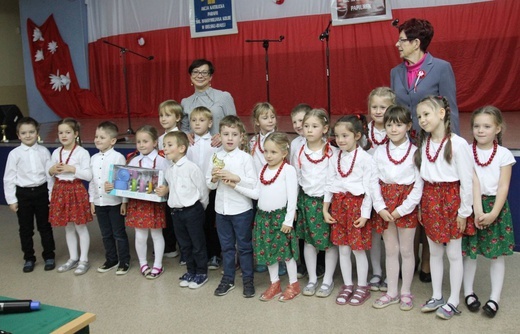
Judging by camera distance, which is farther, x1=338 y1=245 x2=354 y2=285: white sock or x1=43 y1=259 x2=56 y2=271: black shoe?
x1=43 y1=259 x2=56 y2=271: black shoe

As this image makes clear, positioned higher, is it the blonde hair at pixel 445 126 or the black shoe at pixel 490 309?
the blonde hair at pixel 445 126

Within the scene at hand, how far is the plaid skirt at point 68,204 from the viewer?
3420 millimetres

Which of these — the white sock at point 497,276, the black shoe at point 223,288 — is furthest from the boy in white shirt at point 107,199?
the white sock at point 497,276

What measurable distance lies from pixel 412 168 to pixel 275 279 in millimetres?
1038

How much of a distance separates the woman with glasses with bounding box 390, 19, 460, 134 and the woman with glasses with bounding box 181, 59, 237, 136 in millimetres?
1229

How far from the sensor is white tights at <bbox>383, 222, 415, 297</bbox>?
105 inches

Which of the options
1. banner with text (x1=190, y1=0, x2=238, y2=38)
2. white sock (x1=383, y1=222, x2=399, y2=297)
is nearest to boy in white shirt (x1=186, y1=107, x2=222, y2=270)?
white sock (x1=383, y1=222, x2=399, y2=297)

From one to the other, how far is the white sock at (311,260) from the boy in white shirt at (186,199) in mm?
668

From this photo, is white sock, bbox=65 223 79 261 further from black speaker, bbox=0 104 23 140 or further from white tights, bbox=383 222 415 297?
black speaker, bbox=0 104 23 140

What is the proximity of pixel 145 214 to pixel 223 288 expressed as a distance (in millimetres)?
739

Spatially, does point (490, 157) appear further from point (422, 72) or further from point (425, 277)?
point (425, 277)

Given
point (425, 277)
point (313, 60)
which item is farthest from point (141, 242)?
point (313, 60)

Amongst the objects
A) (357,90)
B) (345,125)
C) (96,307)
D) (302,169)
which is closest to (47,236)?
(96,307)

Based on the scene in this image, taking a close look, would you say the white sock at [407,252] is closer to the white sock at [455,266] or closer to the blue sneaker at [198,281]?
the white sock at [455,266]
